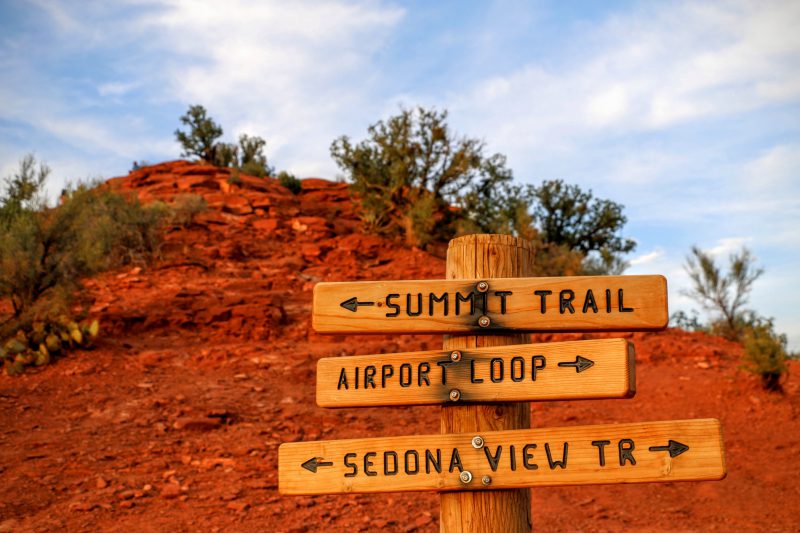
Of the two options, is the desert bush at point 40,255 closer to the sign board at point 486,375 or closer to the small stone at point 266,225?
the small stone at point 266,225

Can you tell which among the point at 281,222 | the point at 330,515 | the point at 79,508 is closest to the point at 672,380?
the point at 330,515

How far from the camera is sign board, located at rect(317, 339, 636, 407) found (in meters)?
2.97

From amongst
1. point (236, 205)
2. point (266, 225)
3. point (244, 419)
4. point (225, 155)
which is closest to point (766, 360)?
point (244, 419)

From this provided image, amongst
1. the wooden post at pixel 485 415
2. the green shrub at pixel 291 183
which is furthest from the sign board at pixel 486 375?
the green shrub at pixel 291 183

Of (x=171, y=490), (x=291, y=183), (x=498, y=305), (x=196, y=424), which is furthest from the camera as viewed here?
(x=291, y=183)

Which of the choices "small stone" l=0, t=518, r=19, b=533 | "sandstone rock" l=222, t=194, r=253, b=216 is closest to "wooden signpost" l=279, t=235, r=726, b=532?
"small stone" l=0, t=518, r=19, b=533

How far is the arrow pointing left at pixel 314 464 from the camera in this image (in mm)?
3209

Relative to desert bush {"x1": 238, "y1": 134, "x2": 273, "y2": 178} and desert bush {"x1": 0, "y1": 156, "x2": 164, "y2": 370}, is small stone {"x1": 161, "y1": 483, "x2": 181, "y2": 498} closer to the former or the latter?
desert bush {"x1": 0, "y1": 156, "x2": 164, "y2": 370}

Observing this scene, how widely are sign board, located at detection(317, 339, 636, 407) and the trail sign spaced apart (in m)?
0.17

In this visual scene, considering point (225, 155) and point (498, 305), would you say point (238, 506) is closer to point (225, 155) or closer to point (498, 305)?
point (498, 305)

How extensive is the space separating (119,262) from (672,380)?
12.3 metres

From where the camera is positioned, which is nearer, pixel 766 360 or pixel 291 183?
pixel 766 360

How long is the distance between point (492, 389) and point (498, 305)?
37 centimetres

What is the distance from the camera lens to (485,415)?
124 inches
